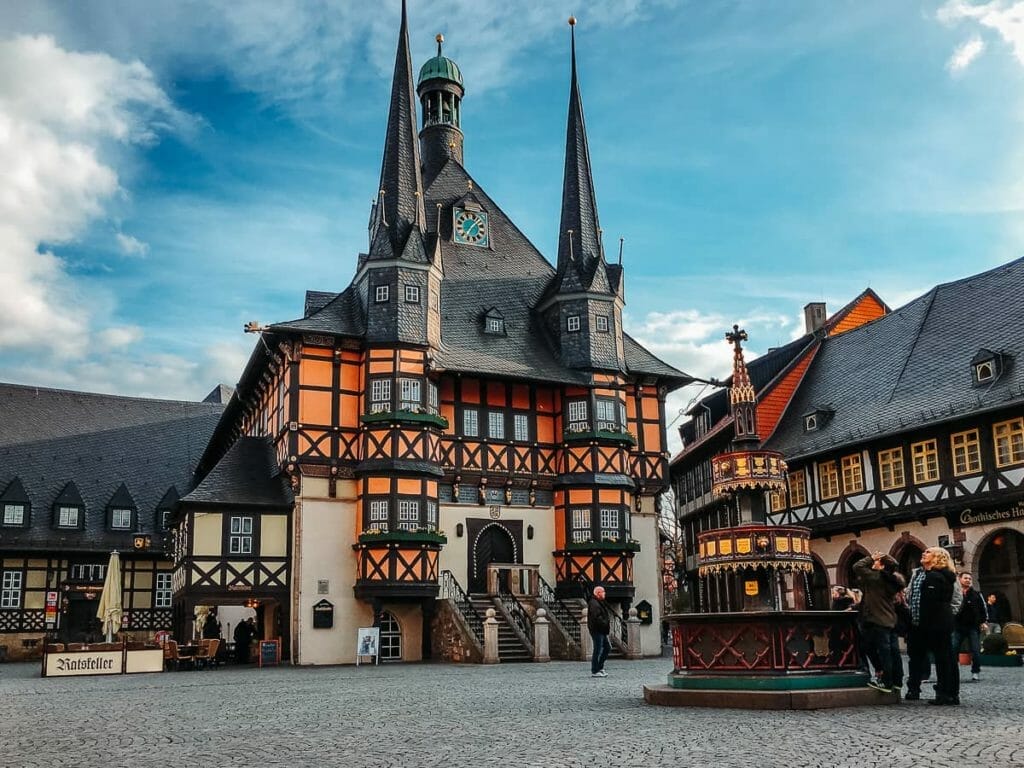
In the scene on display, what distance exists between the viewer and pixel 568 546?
1432 inches

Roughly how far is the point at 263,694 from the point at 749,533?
8.78 meters

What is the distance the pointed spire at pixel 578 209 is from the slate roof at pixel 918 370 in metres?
10.0

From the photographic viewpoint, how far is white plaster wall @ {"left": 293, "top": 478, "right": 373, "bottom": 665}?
33.3m

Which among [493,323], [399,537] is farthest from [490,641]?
[493,323]

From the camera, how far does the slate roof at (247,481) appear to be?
1331 inches

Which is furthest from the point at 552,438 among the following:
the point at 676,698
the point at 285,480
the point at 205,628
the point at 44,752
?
the point at 44,752

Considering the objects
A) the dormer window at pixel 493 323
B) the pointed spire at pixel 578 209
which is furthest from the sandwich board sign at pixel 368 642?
the pointed spire at pixel 578 209

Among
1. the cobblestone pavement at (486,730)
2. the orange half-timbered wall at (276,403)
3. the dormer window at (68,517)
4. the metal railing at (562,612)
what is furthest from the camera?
the dormer window at (68,517)

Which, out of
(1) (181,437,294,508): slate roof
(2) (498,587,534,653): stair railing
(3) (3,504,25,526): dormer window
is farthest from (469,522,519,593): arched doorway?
(3) (3,504,25,526): dormer window

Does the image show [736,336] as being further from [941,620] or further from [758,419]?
[758,419]

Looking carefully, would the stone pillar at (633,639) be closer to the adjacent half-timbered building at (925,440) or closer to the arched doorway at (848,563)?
the arched doorway at (848,563)

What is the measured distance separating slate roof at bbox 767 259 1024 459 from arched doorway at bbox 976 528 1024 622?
3773 millimetres

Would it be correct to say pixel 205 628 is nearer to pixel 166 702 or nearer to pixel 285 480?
pixel 285 480

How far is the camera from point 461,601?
33.8 metres
